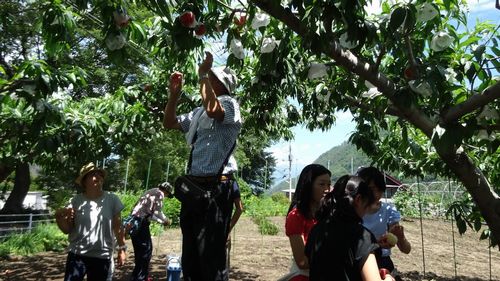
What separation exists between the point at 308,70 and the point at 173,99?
51.5 inches

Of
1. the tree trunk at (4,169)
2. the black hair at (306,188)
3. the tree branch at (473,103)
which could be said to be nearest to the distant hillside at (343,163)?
the black hair at (306,188)

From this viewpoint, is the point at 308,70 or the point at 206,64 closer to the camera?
the point at 206,64

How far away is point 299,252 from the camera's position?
224cm

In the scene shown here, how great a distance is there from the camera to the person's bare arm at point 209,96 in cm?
198

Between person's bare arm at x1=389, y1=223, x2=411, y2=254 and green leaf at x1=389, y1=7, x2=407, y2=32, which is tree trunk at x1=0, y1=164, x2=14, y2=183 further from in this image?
green leaf at x1=389, y1=7, x2=407, y2=32

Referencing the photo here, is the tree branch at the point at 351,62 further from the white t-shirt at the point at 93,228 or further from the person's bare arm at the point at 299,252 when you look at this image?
the white t-shirt at the point at 93,228

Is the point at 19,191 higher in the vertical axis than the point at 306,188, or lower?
higher

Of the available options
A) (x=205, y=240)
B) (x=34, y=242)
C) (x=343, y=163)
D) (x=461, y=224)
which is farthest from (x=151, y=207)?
(x=343, y=163)

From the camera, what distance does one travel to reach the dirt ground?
6.76 m

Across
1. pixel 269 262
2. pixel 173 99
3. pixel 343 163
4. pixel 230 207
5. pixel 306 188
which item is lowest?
pixel 269 262

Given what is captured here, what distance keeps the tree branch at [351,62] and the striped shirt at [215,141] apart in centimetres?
42

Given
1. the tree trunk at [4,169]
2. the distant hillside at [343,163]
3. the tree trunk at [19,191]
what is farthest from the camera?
the tree trunk at [19,191]

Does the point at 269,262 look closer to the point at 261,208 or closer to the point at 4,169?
the point at 4,169

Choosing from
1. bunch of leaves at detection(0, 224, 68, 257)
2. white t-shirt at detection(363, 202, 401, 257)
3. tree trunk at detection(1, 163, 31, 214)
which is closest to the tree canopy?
white t-shirt at detection(363, 202, 401, 257)
